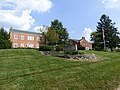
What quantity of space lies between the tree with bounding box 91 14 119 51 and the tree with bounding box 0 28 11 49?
32.6 m

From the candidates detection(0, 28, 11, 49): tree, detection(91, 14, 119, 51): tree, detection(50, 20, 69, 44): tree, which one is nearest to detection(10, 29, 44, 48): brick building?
detection(50, 20, 69, 44): tree

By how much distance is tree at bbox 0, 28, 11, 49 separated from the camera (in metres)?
48.2

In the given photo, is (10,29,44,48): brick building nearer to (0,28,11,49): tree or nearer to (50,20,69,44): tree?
(50,20,69,44): tree

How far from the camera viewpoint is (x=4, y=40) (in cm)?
5041

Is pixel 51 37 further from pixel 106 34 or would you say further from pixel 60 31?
pixel 106 34

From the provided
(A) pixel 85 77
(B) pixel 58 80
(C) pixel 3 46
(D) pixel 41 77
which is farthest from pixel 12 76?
(C) pixel 3 46

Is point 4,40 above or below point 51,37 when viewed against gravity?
below

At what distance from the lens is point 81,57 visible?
23672 mm

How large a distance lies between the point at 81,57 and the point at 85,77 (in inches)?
406

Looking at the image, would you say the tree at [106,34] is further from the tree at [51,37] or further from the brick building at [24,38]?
the brick building at [24,38]

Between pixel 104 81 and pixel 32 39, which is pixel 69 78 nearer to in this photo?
pixel 104 81

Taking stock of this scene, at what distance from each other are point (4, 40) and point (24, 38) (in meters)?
23.6

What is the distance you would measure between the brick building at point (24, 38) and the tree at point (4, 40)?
45.5ft

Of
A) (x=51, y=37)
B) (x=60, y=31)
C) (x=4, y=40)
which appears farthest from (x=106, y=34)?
(x=4, y=40)
